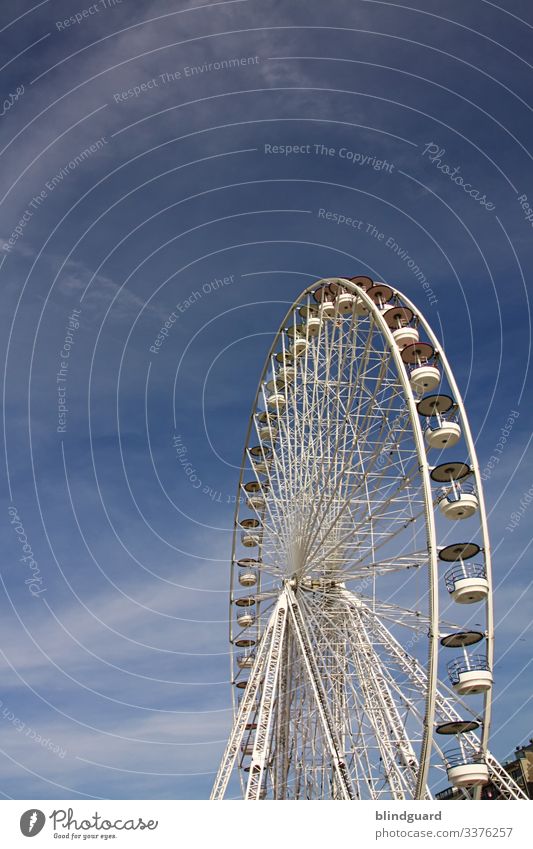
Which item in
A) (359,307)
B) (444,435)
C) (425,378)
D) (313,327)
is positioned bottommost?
(444,435)

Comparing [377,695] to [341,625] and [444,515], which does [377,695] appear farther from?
[444,515]

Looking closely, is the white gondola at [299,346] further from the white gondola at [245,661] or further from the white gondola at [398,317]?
the white gondola at [245,661]

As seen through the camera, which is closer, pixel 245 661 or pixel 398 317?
pixel 398 317

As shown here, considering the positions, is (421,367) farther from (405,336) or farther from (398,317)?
(398,317)
